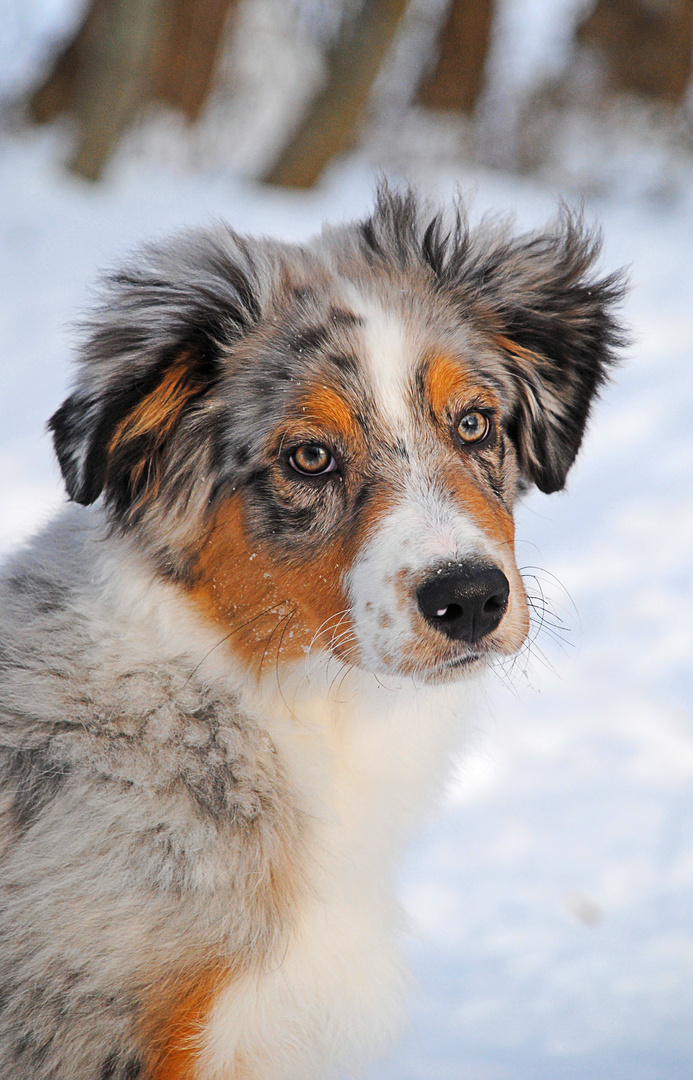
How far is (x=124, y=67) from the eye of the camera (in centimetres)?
885

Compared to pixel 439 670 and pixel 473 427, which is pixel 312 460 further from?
pixel 439 670

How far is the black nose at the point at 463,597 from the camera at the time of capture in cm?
238

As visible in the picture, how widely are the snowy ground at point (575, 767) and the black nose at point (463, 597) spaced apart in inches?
41.9

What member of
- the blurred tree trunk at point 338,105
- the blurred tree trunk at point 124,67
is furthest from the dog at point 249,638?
the blurred tree trunk at point 338,105

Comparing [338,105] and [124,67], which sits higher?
[124,67]

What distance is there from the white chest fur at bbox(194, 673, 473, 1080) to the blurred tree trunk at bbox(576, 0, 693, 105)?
10.4 metres

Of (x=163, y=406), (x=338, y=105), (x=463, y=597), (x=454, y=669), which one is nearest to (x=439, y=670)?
(x=454, y=669)

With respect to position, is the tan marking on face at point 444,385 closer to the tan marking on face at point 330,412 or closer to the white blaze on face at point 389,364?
the white blaze on face at point 389,364

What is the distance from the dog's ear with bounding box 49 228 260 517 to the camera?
2.73 meters

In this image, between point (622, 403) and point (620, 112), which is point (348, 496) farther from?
point (620, 112)

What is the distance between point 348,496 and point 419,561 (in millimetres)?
359

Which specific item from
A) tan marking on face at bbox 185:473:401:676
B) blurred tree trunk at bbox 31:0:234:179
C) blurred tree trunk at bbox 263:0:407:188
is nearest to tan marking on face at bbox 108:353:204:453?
tan marking on face at bbox 185:473:401:676

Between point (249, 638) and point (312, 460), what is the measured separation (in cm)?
50

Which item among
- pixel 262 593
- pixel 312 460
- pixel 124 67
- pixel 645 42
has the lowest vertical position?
pixel 645 42
